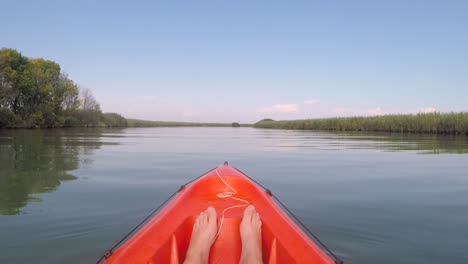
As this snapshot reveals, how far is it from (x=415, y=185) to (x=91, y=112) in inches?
1921

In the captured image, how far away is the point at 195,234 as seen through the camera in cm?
322

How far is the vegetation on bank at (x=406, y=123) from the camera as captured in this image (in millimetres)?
24109

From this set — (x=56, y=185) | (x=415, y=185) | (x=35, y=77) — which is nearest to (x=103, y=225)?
(x=56, y=185)

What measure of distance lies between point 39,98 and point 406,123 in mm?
38493

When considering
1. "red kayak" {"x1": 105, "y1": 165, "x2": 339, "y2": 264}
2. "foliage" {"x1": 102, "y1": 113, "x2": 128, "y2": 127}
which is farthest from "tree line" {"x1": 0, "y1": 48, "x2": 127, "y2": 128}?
"red kayak" {"x1": 105, "y1": 165, "x2": 339, "y2": 264}

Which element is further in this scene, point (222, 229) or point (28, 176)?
point (28, 176)

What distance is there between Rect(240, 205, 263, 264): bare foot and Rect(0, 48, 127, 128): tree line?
38.7 metres

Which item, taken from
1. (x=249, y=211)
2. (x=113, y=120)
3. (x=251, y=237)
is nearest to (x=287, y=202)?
(x=249, y=211)

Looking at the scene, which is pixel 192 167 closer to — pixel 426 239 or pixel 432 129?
pixel 426 239

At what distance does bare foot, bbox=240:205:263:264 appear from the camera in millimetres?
2894

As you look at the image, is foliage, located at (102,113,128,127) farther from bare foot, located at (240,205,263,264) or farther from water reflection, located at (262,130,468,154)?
bare foot, located at (240,205,263,264)

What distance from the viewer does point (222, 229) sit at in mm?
3588

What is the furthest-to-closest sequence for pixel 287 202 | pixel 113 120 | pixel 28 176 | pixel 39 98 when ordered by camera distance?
pixel 113 120
pixel 39 98
pixel 28 176
pixel 287 202

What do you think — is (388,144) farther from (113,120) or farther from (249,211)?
(113,120)
